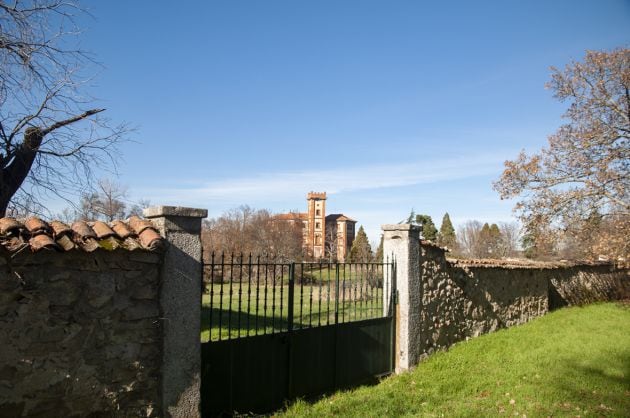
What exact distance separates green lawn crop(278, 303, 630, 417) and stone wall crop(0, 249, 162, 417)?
2.17 metres

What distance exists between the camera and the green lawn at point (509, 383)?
5.91m

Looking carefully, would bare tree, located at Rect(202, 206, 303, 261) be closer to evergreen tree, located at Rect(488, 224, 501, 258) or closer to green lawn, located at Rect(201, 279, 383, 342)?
green lawn, located at Rect(201, 279, 383, 342)

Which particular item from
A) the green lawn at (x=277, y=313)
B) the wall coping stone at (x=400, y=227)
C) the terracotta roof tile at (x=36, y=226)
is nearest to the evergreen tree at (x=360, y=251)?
the green lawn at (x=277, y=313)

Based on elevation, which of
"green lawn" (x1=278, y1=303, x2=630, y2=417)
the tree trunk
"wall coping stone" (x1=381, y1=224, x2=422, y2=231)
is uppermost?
the tree trunk

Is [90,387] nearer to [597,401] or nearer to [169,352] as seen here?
[169,352]

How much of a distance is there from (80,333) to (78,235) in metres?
0.88

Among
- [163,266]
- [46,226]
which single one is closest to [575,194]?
[163,266]

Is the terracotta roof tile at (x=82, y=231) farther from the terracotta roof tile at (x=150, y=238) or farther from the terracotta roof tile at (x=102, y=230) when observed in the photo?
the terracotta roof tile at (x=150, y=238)

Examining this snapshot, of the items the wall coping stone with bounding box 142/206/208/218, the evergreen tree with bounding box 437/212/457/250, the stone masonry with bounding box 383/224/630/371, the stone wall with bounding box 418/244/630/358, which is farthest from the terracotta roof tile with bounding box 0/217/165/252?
the evergreen tree with bounding box 437/212/457/250

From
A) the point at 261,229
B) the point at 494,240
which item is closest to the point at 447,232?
the point at 494,240

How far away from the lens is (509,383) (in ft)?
23.2

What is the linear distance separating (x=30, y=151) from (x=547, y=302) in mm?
14551

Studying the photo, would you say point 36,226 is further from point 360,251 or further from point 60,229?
point 360,251

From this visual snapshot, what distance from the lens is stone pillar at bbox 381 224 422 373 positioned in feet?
25.6
